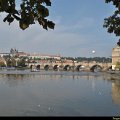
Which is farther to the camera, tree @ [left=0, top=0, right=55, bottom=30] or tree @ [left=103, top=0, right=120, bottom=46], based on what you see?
tree @ [left=103, top=0, right=120, bottom=46]

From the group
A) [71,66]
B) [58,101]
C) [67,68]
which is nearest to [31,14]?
[58,101]

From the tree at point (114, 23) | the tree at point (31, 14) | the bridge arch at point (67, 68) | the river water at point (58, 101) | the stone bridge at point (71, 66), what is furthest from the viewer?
the bridge arch at point (67, 68)

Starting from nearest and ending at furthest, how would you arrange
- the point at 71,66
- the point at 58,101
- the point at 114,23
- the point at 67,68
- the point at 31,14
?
the point at 31,14 < the point at 114,23 < the point at 58,101 < the point at 71,66 < the point at 67,68

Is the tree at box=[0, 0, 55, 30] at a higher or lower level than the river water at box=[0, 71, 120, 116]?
higher

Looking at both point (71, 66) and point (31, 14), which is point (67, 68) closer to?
point (71, 66)

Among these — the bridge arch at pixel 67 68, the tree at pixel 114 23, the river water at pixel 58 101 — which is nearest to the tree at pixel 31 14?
the tree at pixel 114 23

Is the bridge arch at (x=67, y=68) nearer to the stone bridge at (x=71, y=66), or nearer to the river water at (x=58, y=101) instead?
the stone bridge at (x=71, y=66)

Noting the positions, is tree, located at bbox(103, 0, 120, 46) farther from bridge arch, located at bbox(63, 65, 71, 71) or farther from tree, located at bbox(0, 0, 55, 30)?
bridge arch, located at bbox(63, 65, 71, 71)

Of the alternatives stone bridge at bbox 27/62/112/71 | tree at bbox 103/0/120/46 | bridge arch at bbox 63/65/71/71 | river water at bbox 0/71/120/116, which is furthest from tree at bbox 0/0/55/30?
bridge arch at bbox 63/65/71/71

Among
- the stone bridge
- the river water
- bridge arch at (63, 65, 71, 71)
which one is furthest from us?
bridge arch at (63, 65, 71, 71)

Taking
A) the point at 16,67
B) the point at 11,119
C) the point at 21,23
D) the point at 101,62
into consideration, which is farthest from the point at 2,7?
the point at 16,67

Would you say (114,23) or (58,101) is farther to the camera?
(58,101)

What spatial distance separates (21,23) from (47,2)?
1.19 feet

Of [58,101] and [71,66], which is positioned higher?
[71,66]
